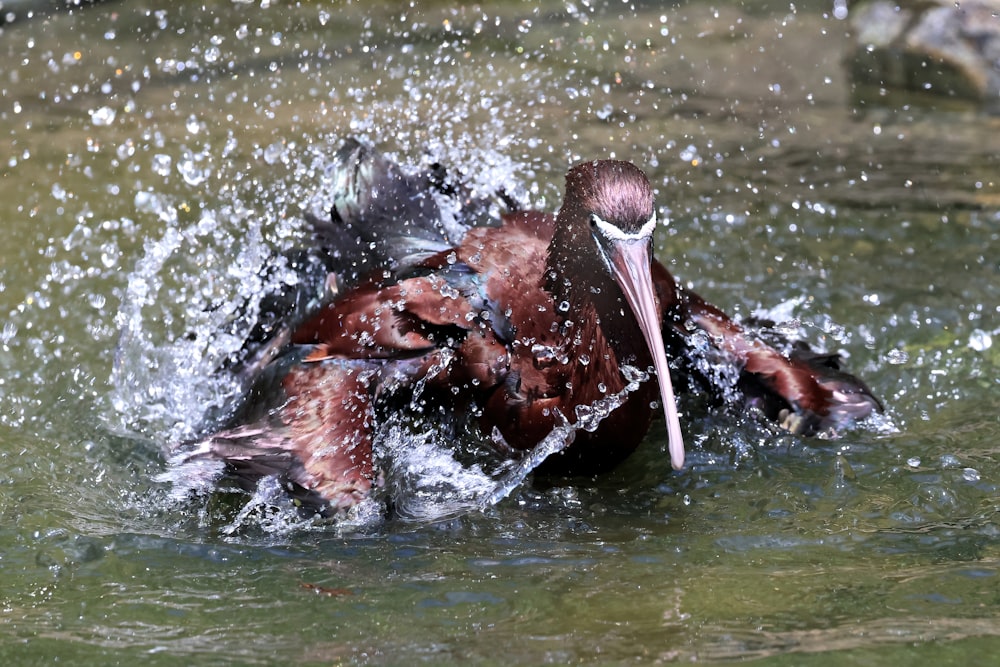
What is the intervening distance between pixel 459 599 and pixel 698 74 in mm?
5396

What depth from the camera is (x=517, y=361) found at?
4.11 m

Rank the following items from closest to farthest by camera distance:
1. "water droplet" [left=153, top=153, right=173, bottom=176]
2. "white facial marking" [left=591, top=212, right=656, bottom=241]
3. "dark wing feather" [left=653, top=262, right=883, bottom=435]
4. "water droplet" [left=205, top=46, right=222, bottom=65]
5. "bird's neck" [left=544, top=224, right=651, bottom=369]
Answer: "white facial marking" [left=591, top=212, right=656, bottom=241]
"bird's neck" [left=544, top=224, right=651, bottom=369]
"dark wing feather" [left=653, top=262, right=883, bottom=435]
"water droplet" [left=153, top=153, right=173, bottom=176]
"water droplet" [left=205, top=46, right=222, bottom=65]

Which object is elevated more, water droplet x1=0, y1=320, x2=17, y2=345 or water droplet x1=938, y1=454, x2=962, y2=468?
water droplet x1=0, y1=320, x2=17, y2=345

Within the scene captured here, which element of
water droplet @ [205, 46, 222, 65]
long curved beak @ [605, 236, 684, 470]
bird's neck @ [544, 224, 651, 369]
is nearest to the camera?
long curved beak @ [605, 236, 684, 470]

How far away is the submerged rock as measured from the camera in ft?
24.4

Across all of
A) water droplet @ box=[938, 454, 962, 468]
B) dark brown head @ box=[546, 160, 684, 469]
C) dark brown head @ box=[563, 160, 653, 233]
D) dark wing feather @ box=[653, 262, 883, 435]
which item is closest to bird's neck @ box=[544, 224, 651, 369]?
dark brown head @ box=[546, 160, 684, 469]

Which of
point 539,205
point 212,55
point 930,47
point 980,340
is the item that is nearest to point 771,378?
point 980,340

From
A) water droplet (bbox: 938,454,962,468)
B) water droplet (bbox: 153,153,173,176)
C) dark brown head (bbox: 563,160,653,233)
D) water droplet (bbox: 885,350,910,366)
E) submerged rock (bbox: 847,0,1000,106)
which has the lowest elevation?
water droplet (bbox: 938,454,962,468)

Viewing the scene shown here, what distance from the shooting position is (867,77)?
782 centimetres

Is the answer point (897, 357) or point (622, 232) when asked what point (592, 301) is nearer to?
point (622, 232)

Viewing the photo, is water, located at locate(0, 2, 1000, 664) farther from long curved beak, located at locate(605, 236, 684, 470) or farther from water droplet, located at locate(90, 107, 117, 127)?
long curved beak, located at locate(605, 236, 684, 470)

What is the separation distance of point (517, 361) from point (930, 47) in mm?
4697

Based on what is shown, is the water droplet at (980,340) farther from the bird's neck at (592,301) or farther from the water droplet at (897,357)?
the bird's neck at (592,301)

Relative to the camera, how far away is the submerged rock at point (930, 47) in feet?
24.4
